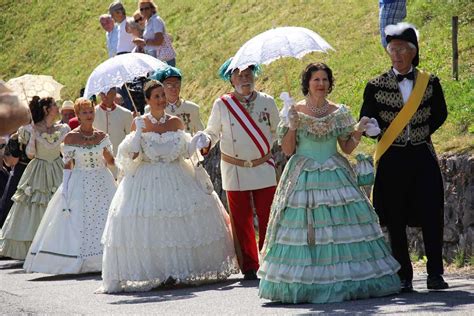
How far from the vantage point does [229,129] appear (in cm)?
1283

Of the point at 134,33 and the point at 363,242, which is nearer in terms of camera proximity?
the point at 363,242

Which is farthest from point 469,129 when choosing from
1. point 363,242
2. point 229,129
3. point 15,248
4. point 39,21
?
point 39,21

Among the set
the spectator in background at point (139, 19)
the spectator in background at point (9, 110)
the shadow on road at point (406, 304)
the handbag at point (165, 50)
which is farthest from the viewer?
the spectator in background at point (139, 19)

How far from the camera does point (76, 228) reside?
47.3 ft

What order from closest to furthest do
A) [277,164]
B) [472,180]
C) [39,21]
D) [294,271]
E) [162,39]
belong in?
[294,271] → [472,180] → [277,164] → [162,39] → [39,21]

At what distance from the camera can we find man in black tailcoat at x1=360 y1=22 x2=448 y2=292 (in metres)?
10.5

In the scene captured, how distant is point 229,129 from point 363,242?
2.89 metres

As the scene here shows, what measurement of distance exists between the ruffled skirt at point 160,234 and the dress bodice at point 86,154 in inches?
74.9

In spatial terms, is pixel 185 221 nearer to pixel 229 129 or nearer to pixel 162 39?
pixel 229 129

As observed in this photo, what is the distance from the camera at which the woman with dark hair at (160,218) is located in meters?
12.3

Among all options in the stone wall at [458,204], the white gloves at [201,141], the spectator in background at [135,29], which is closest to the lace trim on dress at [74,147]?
the white gloves at [201,141]

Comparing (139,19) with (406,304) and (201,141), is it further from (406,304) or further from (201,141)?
(406,304)

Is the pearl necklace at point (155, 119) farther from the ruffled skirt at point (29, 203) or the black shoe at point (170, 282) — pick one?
the ruffled skirt at point (29, 203)

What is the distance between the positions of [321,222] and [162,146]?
2729 mm
